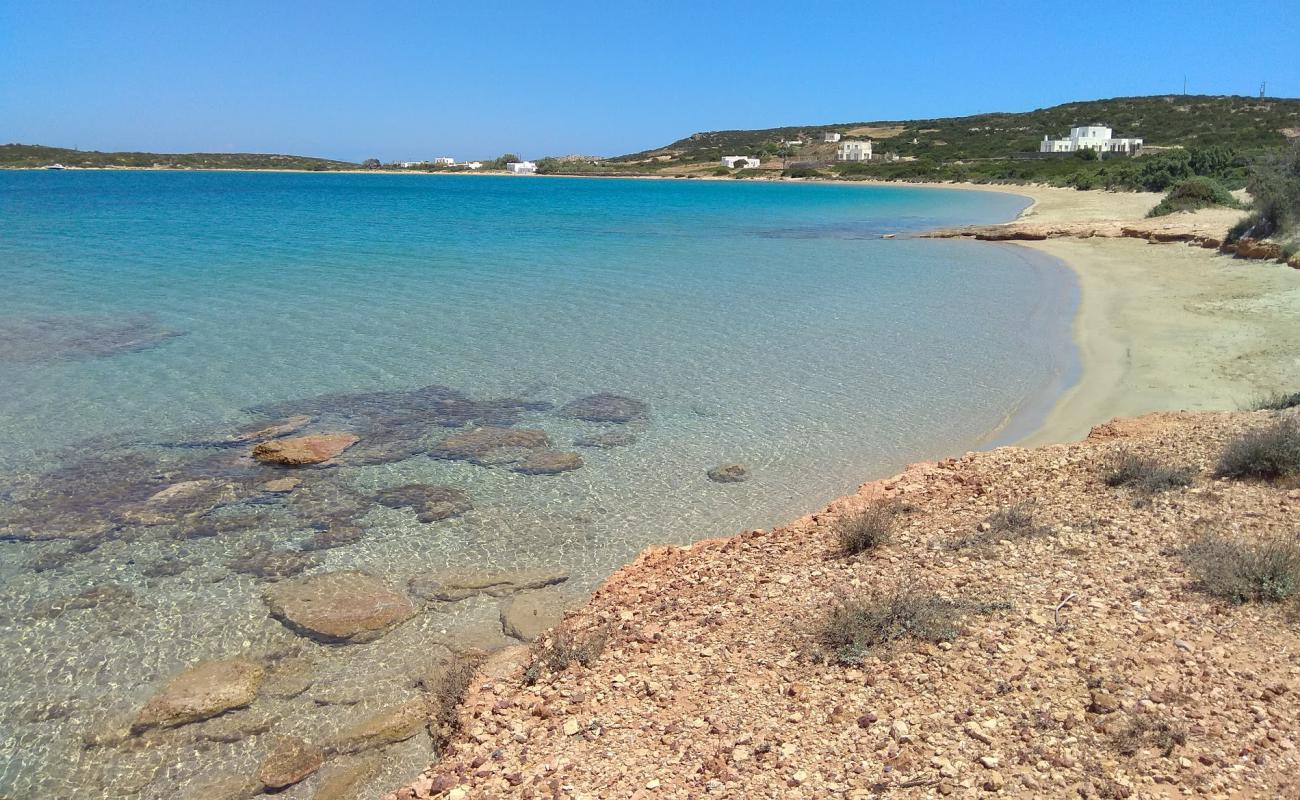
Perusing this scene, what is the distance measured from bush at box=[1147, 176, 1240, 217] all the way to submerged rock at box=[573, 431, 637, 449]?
1441 inches

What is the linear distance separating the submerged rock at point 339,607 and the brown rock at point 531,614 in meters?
0.88

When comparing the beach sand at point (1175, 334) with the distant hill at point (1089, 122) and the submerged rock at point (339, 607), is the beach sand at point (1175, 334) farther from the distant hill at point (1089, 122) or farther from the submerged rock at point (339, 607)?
the distant hill at point (1089, 122)

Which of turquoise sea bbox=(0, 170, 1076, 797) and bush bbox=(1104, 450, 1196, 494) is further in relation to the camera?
bush bbox=(1104, 450, 1196, 494)

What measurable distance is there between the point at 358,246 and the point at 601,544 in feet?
97.5

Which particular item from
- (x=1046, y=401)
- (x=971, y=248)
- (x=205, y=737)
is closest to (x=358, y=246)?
(x=971, y=248)

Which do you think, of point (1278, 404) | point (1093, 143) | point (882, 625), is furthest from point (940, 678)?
point (1093, 143)

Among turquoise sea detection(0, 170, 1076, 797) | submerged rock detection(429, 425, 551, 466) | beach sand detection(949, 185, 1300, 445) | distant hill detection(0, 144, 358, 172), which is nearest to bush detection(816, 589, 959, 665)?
turquoise sea detection(0, 170, 1076, 797)

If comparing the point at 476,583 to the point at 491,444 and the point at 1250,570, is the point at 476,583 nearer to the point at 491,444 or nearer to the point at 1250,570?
the point at 491,444

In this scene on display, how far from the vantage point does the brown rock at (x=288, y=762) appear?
536cm

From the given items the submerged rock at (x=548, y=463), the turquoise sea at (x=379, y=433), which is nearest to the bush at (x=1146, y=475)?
the turquoise sea at (x=379, y=433)

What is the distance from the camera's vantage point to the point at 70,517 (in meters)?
8.92

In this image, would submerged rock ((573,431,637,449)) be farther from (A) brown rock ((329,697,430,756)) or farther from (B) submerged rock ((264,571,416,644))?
(A) brown rock ((329,697,430,756))

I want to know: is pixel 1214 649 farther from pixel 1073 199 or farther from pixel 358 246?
pixel 1073 199

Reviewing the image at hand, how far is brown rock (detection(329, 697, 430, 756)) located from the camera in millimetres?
5668
